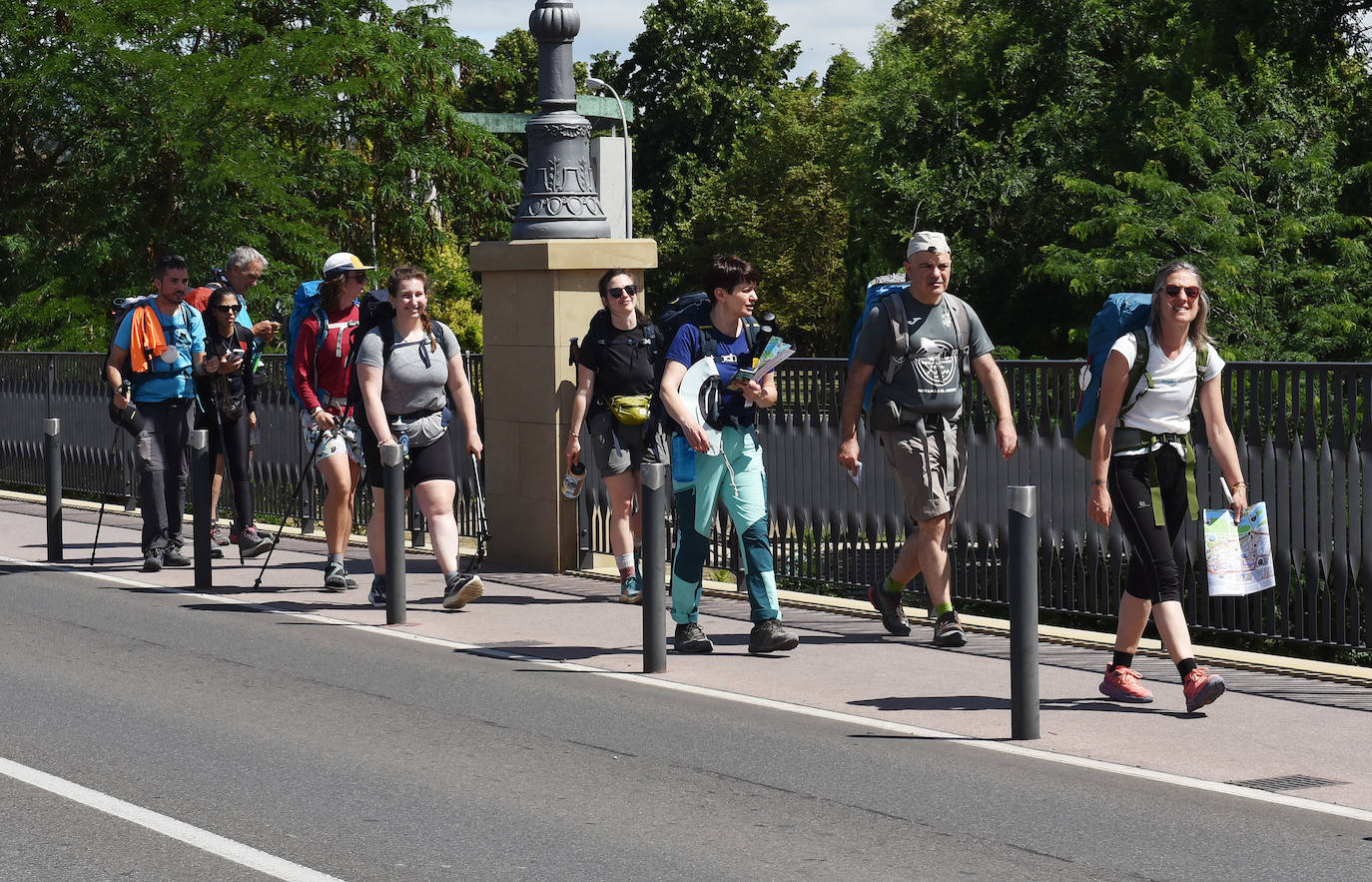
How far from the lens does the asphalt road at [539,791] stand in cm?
540

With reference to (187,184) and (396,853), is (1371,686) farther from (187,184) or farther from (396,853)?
(187,184)

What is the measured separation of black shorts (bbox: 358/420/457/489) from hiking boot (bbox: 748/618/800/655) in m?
2.21

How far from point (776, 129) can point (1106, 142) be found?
103 feet

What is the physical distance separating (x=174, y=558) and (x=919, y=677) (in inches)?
236

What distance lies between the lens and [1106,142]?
3541 centimetres

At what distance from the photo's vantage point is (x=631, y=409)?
10.4 m

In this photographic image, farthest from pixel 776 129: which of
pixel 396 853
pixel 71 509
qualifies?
pixel 396 853

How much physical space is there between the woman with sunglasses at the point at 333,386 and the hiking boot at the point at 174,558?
1.60m

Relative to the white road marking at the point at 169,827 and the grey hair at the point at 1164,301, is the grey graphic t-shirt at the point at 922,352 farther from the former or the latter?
the white road marking at the point at 169,827

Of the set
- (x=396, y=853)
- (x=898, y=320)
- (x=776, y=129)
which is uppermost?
(x=776, y=129)

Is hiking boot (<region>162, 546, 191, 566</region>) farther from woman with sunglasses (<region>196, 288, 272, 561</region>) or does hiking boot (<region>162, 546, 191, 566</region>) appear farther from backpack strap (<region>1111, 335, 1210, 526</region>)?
backpack strap (<region>1111, 335, 1210, 526</region>)

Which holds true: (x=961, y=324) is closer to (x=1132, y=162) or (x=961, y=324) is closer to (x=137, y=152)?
(x=137, y=152)

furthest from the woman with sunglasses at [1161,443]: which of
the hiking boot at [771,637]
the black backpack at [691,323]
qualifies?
the black backpack at [691,323]

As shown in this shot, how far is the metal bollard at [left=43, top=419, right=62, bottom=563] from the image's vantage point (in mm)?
12445
